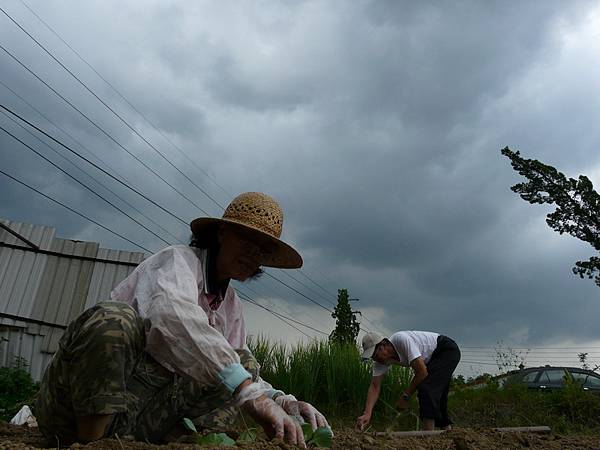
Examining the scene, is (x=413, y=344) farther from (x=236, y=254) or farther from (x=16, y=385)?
(x=16, y=385)

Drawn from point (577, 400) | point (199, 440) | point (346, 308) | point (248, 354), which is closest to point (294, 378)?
point (577, 400)

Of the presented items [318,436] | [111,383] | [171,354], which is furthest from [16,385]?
[318,436]

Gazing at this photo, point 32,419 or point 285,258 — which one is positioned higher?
point 285,258

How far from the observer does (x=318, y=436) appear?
5.92 feet

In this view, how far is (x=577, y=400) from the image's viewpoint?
764 centimetres

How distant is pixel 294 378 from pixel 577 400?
3843mm

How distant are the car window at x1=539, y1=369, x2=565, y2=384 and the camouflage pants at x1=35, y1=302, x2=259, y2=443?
1049 cm

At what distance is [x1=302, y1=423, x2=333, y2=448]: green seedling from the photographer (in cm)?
180

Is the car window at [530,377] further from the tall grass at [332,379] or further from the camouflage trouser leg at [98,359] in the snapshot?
the camouflage trouser leg at [98,359]

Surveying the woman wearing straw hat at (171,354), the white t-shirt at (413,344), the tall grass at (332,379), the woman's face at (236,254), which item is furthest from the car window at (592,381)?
the woman's face at (236,254)

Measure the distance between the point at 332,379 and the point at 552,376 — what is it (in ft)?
19.9

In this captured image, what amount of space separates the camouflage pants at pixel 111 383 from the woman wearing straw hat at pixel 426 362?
3267mm

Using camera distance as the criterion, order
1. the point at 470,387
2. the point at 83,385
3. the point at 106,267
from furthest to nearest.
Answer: the point at 470,387 < the point at 106,267 < the point at 83,385

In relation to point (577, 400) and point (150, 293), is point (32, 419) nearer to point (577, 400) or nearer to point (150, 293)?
point (150, 293)
